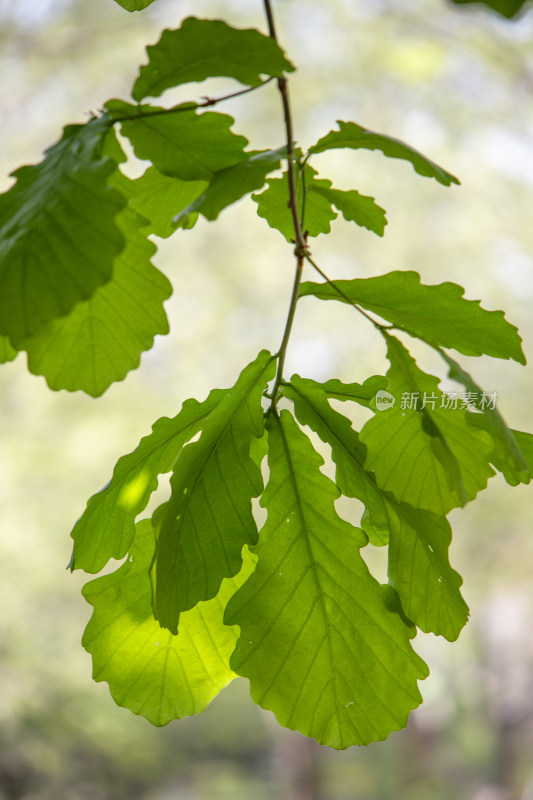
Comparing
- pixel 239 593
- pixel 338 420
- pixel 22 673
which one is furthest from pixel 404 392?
pixel 22 673

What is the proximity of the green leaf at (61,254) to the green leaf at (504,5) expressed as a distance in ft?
0.61

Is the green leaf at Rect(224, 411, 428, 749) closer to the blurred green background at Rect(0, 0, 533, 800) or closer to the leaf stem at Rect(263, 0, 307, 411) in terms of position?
the leaf stem at Rect(263, 0, 307, 411)

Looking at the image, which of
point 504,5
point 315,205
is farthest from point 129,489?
point 504,5

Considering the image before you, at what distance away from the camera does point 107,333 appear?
45 centimetres

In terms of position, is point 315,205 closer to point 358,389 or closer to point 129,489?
point 358,389

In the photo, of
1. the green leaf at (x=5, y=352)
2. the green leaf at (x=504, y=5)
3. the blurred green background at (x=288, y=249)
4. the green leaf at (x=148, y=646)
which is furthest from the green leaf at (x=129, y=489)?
the blurred green background at (x=288, y=249)

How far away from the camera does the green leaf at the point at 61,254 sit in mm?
379

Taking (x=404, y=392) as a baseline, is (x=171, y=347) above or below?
above

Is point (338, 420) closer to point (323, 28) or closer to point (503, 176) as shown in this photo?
point (503, 176)

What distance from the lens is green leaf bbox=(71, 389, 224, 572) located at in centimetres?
60

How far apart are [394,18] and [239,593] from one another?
5278 millimetres

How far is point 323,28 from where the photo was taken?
5152 mm

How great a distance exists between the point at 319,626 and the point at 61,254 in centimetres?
36

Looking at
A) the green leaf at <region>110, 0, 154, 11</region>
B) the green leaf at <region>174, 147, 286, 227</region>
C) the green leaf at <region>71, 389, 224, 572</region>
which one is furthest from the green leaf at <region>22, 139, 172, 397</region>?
the green leaf at <region>110, 0, 154, 11</region>
